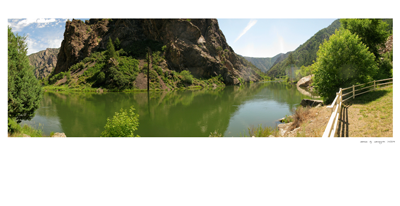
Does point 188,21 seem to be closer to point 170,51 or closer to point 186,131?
point 170,51

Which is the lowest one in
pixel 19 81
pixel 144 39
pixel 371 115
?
pixel 371 115

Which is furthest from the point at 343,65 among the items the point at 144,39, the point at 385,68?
the point at 144,39

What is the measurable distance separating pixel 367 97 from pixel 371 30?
7.44m

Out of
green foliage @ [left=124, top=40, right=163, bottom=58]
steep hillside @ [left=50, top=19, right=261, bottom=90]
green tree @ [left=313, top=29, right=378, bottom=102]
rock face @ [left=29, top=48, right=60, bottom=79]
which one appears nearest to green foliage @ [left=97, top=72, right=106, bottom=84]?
steep hillside @ [left=50, top=19, right=261, bottom=90]

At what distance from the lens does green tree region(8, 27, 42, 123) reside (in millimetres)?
5973

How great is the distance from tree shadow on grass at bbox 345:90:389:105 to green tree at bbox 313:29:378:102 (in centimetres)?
128

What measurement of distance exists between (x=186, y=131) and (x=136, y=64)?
124 ft

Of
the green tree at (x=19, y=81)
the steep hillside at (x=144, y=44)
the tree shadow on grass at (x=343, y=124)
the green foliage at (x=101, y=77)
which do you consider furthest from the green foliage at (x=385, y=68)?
the green foliage at (x=101, y=77)

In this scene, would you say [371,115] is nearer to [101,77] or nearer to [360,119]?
[360,119]

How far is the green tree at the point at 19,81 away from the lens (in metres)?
5.97

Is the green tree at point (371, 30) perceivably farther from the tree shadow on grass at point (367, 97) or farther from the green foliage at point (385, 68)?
the tree shadow on grass at point (367, 97)

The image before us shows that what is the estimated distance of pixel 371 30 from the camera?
13898mm

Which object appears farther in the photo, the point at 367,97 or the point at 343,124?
the point at 367,97

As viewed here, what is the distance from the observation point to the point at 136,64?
4262cm
